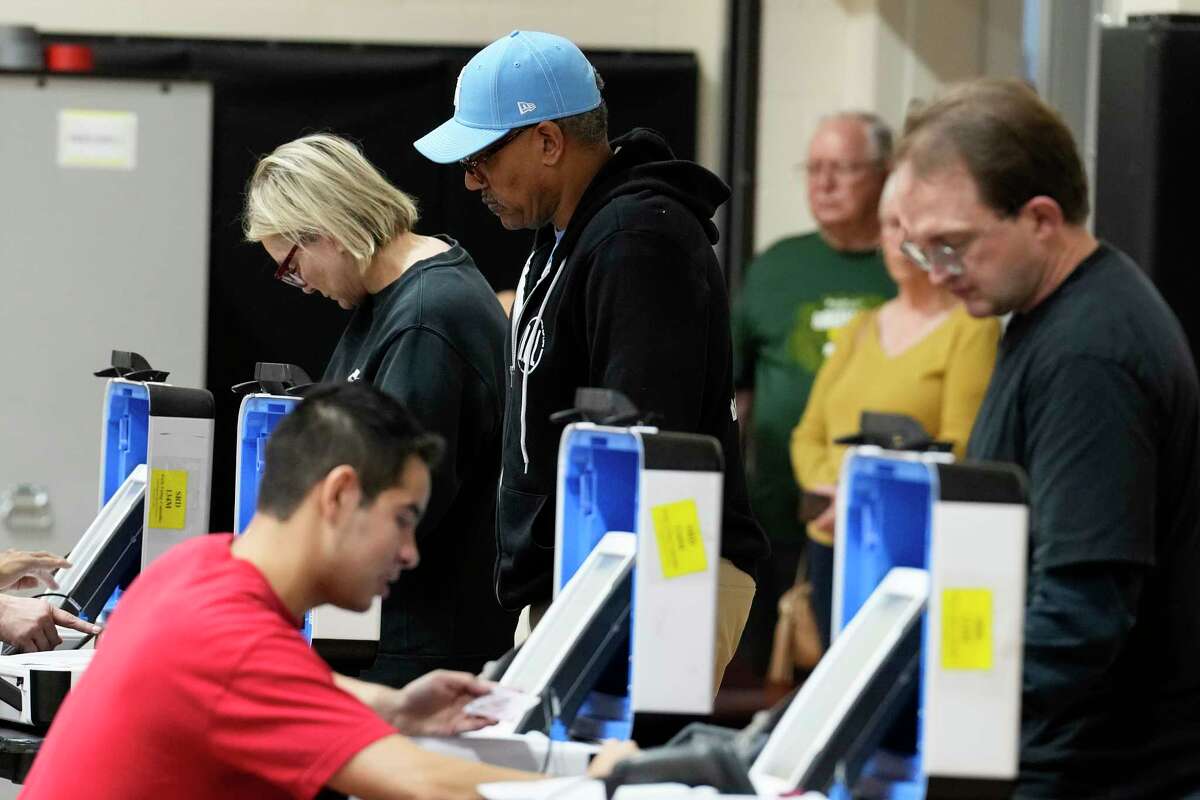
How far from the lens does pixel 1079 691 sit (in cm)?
160

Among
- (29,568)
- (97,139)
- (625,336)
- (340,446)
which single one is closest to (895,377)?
(625,336)

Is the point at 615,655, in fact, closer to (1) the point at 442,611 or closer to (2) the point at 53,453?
(1) the point at 442,611

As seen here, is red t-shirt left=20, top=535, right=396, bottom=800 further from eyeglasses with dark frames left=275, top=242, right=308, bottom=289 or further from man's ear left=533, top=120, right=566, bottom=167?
eyeglasses with dark frames left=275, top=242, right=308, bottom=289

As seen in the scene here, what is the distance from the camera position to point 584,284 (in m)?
2.31

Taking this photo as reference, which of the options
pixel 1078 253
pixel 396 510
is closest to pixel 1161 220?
pixel 1078 253

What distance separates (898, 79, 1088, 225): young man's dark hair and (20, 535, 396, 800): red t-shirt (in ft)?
2.37

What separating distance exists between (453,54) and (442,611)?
115 inches

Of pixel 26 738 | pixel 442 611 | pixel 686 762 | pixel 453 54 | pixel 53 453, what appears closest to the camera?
pixel 686 762

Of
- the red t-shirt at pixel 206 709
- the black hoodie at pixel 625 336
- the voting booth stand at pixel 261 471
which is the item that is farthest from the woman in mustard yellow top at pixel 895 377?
the red t-shirt at pixel 206 709

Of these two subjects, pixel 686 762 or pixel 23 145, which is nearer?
pixel 686 762

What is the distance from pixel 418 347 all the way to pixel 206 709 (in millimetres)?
1028

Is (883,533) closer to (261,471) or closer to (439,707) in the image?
(439,707)

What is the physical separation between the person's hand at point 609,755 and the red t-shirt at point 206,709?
0.20 m

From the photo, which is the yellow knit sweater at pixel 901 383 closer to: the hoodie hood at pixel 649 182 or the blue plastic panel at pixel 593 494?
the hoodie hood at pixel 649 182
